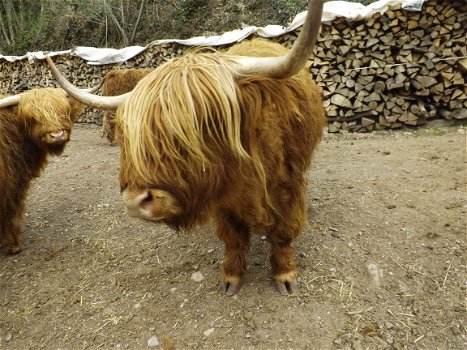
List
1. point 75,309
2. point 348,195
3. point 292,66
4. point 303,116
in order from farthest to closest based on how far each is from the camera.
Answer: point 348,195 < point 75,309 < point 303,116 < point 292,66

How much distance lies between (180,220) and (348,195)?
8.04 feet

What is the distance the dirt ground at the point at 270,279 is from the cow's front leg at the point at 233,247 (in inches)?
4.4

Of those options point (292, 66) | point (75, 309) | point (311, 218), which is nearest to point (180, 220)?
point (292, 66)

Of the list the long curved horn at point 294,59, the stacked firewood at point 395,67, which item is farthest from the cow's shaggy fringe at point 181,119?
the stacked firewood at point 395,67

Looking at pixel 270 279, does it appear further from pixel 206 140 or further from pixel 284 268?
pixel 206 140

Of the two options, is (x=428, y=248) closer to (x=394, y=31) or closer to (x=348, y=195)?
(x=348, y=195)

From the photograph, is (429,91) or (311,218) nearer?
(311,218)

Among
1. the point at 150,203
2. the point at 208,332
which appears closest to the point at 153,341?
the point at 208,332

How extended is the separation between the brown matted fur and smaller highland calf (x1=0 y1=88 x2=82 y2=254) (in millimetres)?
2151

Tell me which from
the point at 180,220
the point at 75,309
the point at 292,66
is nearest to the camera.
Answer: the point at 292,66

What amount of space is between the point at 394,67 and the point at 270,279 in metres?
4.44

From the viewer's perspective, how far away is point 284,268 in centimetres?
256

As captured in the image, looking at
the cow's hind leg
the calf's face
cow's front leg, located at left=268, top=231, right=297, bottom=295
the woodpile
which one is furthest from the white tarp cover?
cow's front leg, located at left=268, top=231, right=297, bottom=295

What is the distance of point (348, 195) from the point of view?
3.72 m
